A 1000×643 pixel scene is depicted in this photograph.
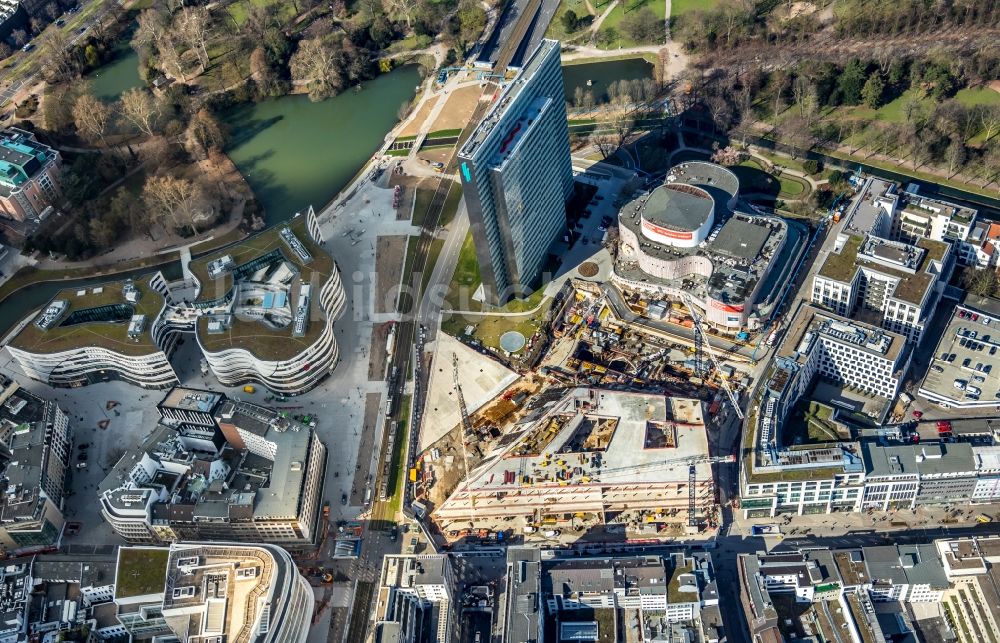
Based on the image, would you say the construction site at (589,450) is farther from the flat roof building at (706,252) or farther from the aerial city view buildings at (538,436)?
the flat roof building at (706,252)

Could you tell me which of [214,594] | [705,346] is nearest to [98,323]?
[214,594]

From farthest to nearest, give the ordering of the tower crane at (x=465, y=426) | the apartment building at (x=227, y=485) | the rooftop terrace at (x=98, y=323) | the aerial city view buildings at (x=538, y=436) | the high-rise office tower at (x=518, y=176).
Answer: the rooftop terrace at (x=98, y=323)
the high-rise office tower at (x=518, y=176)
the tower crane at (x=465, y=426)
the apartment building at (x=227, y=485)
the aerial city view buildings at (x=538, y=436)

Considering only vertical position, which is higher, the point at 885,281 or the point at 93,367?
the point at 93,367

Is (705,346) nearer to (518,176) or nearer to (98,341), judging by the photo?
(518,176)

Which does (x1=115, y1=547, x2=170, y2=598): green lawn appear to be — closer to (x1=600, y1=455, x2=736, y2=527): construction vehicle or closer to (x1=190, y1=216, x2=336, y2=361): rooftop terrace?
(x1=190, y1=216, x2=336, y2=361): rooftop terrace

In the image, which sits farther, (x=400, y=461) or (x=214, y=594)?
(x=400, y=461)

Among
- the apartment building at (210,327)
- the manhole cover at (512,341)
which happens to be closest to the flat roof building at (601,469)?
the manhole cover at (512,341)

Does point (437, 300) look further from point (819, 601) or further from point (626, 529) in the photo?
point (819, 601)

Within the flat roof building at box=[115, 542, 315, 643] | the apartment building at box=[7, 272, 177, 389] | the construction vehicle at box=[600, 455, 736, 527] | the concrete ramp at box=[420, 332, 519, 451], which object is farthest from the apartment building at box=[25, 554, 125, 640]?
the construction vehicle at box=[600, 455, 736, 527]
